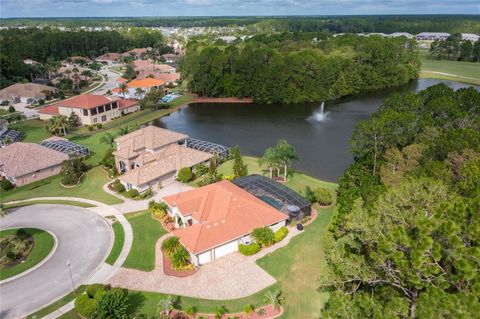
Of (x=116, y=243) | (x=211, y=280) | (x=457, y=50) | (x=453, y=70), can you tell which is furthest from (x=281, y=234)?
(x=457, y=50)

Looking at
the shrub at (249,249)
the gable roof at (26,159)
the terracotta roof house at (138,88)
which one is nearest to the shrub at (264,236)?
the shrub at (249,249)

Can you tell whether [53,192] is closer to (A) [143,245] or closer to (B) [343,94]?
(A) [143,245]

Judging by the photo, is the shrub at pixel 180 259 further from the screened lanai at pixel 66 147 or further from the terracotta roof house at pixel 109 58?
the terracotta roof house at pixel 109 58

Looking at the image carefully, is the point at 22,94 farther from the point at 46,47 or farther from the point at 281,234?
the point at 281,234

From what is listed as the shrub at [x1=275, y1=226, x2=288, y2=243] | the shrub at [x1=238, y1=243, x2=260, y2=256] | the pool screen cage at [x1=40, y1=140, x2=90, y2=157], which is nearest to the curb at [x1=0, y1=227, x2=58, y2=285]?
the shrub at [x1=238, y1=243, x2=260, y2=256]

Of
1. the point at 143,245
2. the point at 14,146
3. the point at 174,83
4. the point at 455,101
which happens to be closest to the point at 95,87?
the point at 174,83
